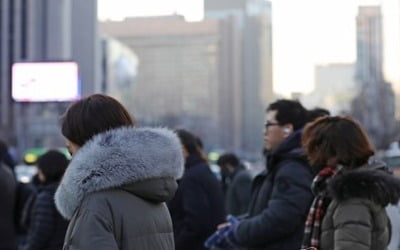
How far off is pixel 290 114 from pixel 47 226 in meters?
1.80

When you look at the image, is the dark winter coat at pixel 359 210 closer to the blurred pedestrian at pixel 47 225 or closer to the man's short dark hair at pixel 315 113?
the man's short dark hair at pixel 315 113

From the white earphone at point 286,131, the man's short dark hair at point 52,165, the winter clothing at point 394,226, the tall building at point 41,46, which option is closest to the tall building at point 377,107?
the tall building at point 41,46

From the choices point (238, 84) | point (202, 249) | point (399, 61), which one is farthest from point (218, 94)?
point (202, 249)

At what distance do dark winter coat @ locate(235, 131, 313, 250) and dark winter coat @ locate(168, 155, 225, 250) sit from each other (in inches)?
50.4

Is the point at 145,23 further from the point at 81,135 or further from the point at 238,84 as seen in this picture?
the point at 81,135

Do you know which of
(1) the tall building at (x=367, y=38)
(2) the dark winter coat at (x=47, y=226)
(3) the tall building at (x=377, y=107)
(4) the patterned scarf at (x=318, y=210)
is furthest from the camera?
(1) the tall building at (x=367, y=38)

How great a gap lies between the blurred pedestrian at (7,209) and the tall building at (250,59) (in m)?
137

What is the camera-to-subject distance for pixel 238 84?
538ft

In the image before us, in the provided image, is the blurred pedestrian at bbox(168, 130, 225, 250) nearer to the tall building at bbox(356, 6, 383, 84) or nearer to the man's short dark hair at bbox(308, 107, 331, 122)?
the man's short dark hair at bbox(308, 107, 331, 122)

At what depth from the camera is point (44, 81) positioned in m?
26.2

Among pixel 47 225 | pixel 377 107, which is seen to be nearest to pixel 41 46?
pixel 377 107

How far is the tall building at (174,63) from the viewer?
152 metres

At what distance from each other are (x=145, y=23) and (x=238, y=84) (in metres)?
23.2

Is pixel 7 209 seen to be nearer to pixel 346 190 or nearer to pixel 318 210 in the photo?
pixel 318 210
